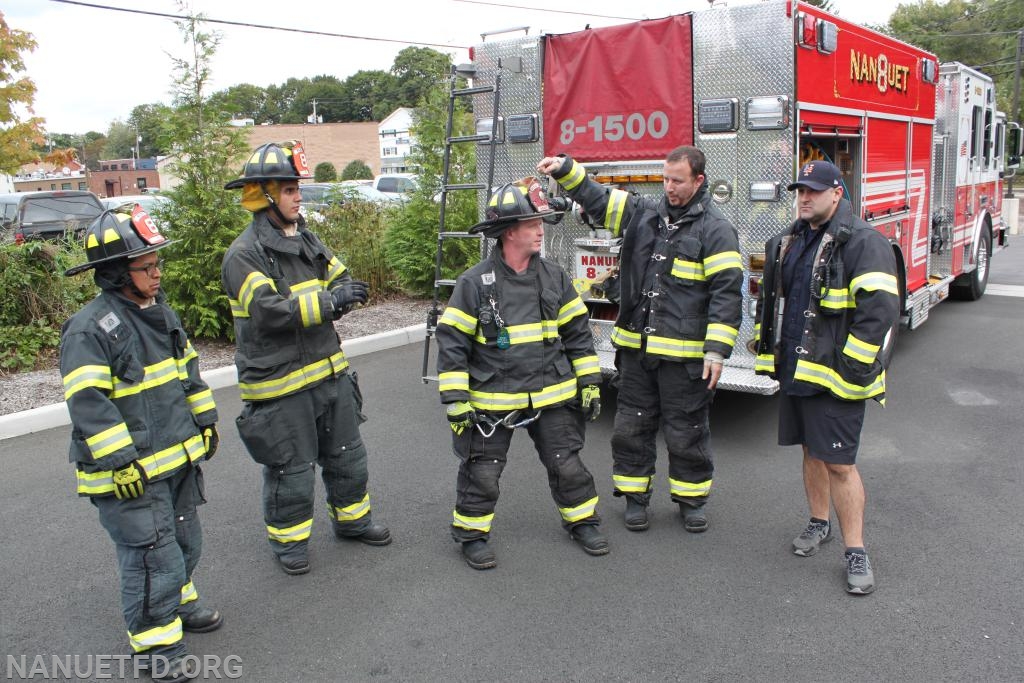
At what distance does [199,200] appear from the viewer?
820 cm

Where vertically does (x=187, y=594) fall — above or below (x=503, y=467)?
below

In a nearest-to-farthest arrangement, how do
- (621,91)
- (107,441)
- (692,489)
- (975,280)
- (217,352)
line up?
(107,441), (692,489), (621,91), (217,352), (975,280)

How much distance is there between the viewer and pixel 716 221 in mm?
4141

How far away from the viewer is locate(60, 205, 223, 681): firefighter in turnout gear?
9.68 ft

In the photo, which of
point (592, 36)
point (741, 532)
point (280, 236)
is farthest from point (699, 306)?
point (592, 36)

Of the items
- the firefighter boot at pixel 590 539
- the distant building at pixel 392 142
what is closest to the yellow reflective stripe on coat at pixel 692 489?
the firefighter boot at pixel 590 539

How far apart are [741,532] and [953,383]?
3.72 meters

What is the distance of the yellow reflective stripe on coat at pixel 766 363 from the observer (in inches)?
156

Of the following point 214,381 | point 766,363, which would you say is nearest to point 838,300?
point 766,363

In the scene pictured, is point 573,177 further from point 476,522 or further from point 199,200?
point 199,200

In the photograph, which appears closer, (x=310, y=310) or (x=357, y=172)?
(x=310, y=310)

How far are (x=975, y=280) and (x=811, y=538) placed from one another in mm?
7783

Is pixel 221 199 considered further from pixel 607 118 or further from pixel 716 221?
pixel 716 221

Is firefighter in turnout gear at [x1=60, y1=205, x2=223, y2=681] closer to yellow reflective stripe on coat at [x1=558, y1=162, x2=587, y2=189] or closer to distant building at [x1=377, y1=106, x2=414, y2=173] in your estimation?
yellow reflective stripe on coat at [x1=558, y1=162, x2=587, y2=189]
